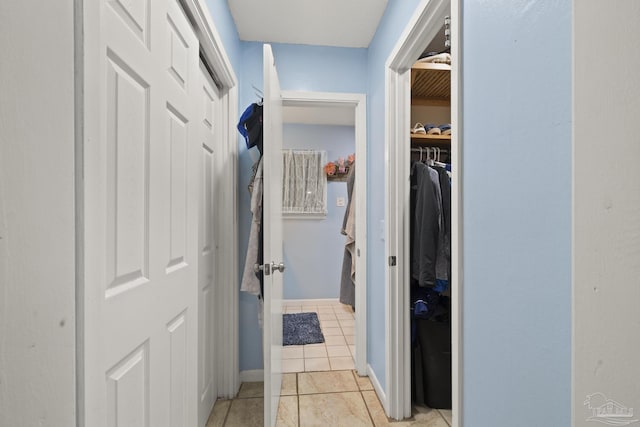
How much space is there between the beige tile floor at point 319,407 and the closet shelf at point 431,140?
1.68 metres

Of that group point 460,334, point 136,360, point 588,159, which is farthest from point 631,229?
point 136,360

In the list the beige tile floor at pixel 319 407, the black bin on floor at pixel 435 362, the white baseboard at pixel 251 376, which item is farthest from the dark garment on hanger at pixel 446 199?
the white baseboard at pixel 251 376

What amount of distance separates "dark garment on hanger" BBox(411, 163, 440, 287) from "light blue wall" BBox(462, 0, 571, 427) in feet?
2.09

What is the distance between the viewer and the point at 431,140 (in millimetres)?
1926

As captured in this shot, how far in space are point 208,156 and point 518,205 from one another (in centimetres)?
149

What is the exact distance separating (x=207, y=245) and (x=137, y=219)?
0.92 m

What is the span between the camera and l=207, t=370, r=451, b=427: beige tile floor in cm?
161

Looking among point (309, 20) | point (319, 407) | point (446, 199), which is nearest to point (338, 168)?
point (309, 20)

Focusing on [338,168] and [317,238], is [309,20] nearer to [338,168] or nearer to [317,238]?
[338,168]

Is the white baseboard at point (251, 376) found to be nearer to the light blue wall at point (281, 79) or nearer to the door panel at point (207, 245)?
the light blue wall at point (281, 79)

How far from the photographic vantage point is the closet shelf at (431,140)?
185 centimetres

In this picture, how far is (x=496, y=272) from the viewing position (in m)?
0.80

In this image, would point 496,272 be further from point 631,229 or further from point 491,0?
point 491,0

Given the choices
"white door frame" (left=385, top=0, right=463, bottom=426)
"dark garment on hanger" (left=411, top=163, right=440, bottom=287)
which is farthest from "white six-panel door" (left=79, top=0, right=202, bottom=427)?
"dark garment on hanger" (left=411, top=163, right=440, bottom=287)
